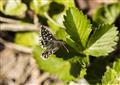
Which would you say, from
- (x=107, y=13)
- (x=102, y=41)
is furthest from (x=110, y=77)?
(x=107, y=13)

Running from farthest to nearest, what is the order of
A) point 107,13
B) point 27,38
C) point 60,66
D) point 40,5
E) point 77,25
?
1. point 27,38
2. point 107,13
3. point 40,5
4. point 60,66
5. point 77,25

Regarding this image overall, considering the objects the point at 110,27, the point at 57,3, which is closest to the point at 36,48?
the point at 57,3

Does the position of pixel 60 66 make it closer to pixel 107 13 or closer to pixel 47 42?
pixel 47 42

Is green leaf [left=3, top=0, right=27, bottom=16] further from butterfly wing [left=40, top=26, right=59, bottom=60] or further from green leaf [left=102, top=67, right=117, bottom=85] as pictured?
green leaf [left=102, top=67, right=117, bottom=85]

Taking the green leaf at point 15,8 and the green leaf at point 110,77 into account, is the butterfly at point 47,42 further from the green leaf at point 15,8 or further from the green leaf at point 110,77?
the green leaf at point 15,8

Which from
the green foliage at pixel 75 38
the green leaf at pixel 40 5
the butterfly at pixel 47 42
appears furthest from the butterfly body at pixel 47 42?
the green leaf at pixel 40 5

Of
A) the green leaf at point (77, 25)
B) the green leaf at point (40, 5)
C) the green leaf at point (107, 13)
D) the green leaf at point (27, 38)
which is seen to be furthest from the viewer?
the green leaf at point (27, 38)

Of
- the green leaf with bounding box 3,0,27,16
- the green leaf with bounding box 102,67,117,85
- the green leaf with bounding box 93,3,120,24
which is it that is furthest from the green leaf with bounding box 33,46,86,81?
the green leaf with bounding box 93,3,120,24

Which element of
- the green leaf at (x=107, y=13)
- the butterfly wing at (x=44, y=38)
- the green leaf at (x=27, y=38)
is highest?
the butterfly wing at (x=44, y=38)
